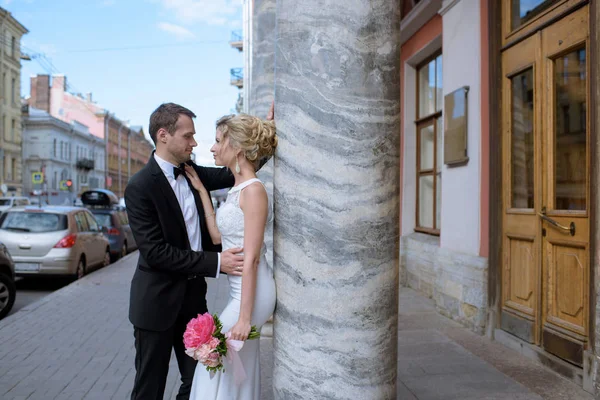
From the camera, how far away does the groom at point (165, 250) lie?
9.95 ft

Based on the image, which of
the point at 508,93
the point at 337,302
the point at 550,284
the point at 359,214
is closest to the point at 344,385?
the point at 337,302

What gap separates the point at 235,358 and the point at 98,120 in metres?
78.7

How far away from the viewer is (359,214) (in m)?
2.60

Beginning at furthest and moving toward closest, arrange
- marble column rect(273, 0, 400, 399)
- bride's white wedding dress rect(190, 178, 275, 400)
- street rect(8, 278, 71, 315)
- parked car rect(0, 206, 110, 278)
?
1. parked car rect(0, 206, 110, 278)
2. street rect(8, 278, 71, 315)
3. bride's white wedding dress rect(190, 178, 275, 400)
4. marble column rect(273, 0, 400, 399)

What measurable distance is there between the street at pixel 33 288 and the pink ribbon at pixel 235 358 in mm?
7703

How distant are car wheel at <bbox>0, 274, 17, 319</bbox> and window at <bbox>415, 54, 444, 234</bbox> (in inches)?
241

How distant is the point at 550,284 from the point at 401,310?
274 cm

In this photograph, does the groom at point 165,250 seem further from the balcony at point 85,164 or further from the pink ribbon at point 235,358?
the balcony at point 85,164

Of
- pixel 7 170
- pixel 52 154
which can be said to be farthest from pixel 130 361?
pixel 52 154

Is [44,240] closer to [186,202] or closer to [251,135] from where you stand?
[186,202]

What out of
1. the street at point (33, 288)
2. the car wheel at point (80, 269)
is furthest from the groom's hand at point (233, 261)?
the car wheel at point (80, 269)

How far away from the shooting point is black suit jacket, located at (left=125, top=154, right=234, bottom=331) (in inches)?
119

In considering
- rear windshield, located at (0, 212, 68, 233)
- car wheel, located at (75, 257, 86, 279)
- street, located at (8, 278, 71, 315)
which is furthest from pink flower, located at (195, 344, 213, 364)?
car wheel, located at (75, 257, 86, 279)

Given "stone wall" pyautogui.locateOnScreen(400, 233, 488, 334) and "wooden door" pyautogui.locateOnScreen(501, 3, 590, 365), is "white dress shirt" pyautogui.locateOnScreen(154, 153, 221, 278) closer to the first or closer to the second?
"wooden door" pyautogui.locateOnScreen(501, 3, 590, 365)
